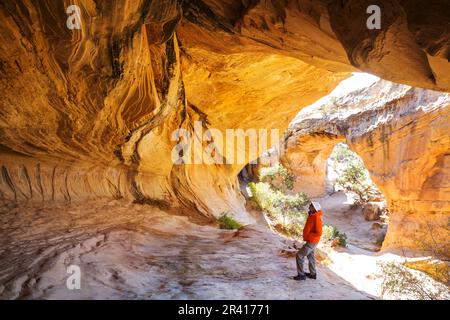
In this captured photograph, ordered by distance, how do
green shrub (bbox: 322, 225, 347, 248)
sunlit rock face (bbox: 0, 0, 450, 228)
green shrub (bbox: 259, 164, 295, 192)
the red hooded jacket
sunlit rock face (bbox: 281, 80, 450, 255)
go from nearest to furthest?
1. sunlit rock face (bbox: 0, 0, 450, 228)
2. the red hooded jacket
3. sunlit rock face (bbox: 281, 80, 450, 255)
4. green shrub (bbox: 322, 225, 347, 248)
5. green shrub (bbox: 259, 164, 295, 192)

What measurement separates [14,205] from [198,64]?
5.17 metres

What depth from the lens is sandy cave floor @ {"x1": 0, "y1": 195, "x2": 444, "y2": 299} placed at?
11.6 ft

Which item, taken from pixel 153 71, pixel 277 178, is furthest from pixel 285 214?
pixel 153 71

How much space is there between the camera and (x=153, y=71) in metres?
6.82

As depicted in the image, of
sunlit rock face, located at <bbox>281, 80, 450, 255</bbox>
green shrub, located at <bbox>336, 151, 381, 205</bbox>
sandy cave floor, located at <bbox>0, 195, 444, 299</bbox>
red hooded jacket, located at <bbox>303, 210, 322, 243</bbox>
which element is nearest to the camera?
sandy cave floor, located at <bbox>0, 195, 444, 299</bbox>

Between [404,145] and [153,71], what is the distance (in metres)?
13.2

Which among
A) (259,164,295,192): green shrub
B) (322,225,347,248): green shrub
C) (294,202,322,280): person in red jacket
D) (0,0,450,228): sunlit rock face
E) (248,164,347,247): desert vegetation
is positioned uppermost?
(0,0,450,228): sunlit rock face

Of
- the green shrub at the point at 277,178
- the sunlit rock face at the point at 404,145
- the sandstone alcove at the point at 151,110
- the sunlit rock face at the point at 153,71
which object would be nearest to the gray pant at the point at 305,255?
the sandstone alcove at the point at 151,110

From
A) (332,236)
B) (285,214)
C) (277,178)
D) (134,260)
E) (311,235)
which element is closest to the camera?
(311,235)

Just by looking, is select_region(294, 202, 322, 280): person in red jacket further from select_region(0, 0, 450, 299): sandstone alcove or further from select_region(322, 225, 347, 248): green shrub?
select_region(322, 225, 347, 248): green shrub

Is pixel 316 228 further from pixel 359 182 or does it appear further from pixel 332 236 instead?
pixel 359 182

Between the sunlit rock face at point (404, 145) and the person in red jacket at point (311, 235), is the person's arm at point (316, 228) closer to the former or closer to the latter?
the person in red jacket at point (311, 235)

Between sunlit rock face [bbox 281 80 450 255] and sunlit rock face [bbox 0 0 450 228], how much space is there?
678cm

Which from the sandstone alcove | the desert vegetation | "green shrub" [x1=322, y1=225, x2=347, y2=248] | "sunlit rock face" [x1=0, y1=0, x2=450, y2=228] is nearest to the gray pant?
the sandstone alcove
